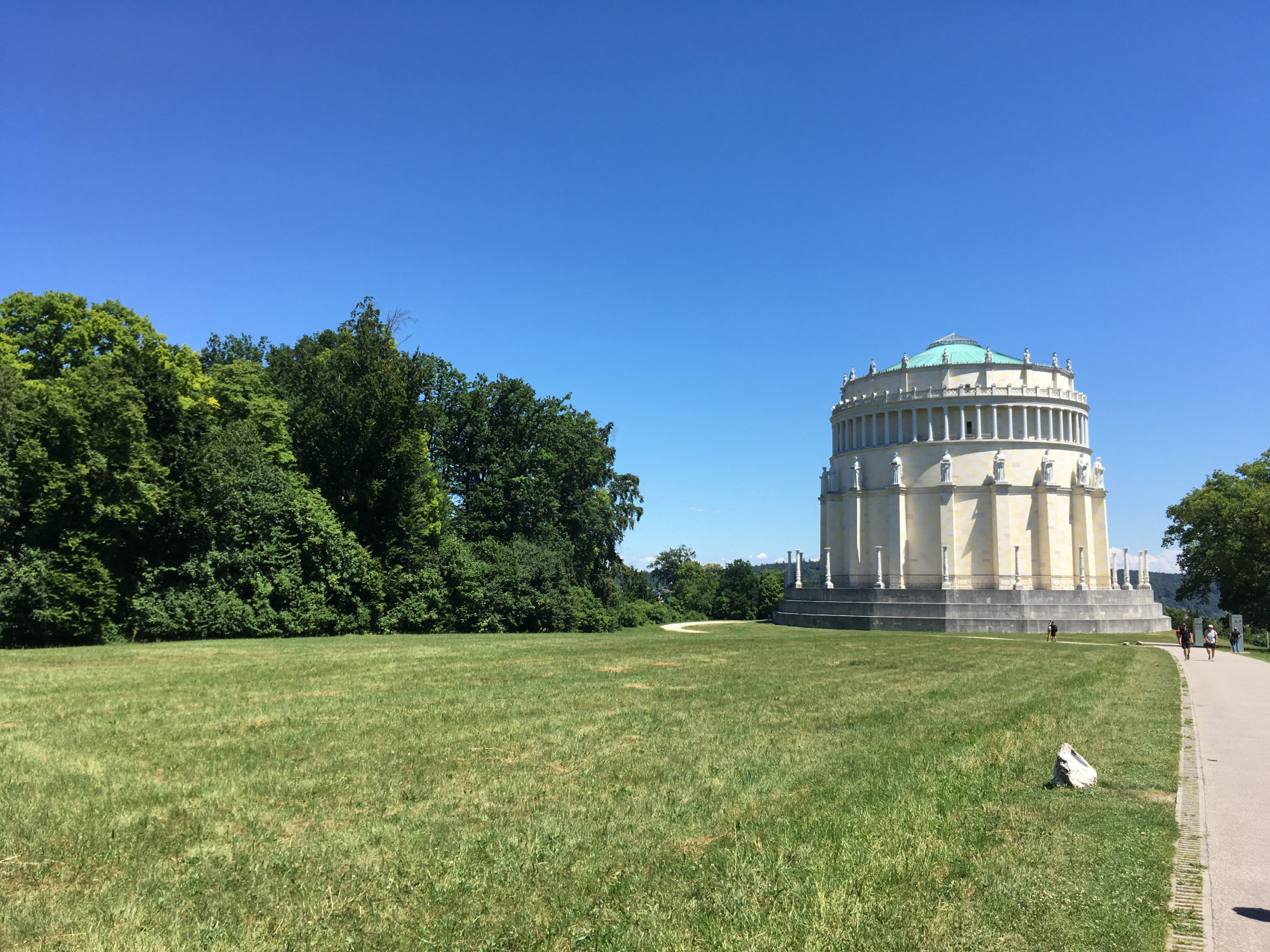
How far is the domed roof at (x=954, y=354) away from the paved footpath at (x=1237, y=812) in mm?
51544

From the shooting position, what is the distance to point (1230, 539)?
58.7 metres

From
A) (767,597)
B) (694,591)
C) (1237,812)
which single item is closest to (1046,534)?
(767,597)

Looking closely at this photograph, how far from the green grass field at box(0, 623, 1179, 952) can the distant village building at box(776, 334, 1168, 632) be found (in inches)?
1783

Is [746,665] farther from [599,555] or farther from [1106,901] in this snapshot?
[599,555]

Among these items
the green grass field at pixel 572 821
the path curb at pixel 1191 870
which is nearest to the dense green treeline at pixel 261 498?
the green grass field at pixel 572 821

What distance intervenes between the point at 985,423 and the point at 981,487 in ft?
17.1

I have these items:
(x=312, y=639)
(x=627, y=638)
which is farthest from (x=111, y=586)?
(x=627, y=638)

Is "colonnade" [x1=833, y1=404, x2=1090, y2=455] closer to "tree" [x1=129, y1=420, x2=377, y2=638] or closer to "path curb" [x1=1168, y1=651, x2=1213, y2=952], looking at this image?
"tree" [x1=129, y1=420, x2=377, y2=638]

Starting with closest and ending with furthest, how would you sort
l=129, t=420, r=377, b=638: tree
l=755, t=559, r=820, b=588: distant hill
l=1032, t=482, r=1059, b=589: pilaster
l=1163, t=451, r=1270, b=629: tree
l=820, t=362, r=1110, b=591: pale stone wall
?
l=129, t=420, r=377, b=638: tree < l=1163, t=451, r=1270, b=629: tree < l=1032, t=482, r=1059, b=589: pilaster < l=820, t=362, r=1110, b=591: pale stone wall < l=755, t=559, r=820, b=588: distant hill

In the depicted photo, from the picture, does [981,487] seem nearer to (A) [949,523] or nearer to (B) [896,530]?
(A) [949,523]

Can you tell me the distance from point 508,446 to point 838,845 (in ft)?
156

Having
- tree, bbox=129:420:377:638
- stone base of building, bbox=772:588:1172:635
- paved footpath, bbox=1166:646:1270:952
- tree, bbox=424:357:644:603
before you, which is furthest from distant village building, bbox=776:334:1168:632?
paved footpath, bbox=1166:646:1270:952

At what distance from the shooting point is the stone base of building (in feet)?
163

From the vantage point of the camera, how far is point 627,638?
123 ft
